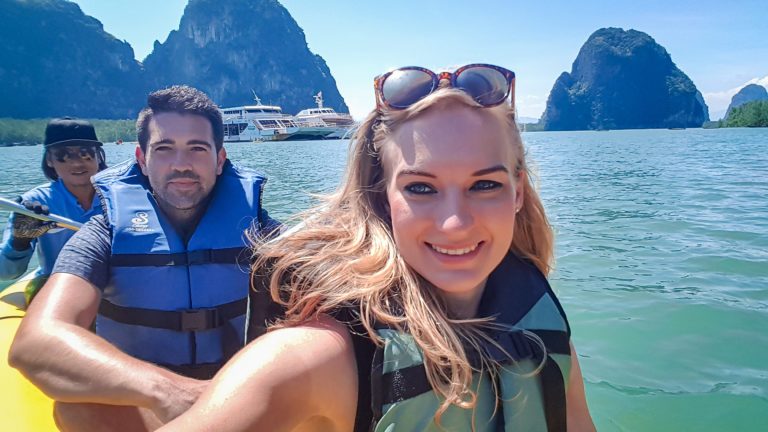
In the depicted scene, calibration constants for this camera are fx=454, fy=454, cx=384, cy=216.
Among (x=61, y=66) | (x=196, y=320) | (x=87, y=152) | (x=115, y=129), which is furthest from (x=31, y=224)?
(x=61, y=66)

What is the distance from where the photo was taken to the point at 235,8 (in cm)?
14188

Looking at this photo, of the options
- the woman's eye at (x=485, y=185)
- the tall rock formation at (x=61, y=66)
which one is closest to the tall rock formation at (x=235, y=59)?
the tall rock formation at (x=61, y=66)

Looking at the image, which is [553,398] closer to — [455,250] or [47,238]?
[455,250]

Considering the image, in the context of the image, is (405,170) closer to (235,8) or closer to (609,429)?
(609,429)

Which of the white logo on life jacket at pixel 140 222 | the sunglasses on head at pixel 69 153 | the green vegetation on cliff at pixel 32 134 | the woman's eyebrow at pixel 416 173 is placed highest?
the green vegetation on cliff at pixel 32 134

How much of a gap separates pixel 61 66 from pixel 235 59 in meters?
43.9

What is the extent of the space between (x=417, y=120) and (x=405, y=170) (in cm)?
18

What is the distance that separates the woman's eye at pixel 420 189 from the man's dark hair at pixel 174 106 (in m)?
1.98

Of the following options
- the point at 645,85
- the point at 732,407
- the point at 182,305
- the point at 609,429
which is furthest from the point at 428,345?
the point at 645,85

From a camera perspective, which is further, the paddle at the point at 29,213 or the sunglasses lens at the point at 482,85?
the paddle at the point at 29,213

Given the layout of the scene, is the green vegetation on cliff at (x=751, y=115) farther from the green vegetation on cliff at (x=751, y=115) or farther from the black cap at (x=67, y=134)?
the black cap at (x=67, y=134)

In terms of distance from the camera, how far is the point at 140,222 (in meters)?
2.74

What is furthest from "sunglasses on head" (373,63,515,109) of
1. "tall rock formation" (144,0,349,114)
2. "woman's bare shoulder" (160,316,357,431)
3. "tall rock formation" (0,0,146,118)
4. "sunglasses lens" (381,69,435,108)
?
"tall rock formation" (144,0,349,114)

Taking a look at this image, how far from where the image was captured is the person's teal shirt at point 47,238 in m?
4.06
